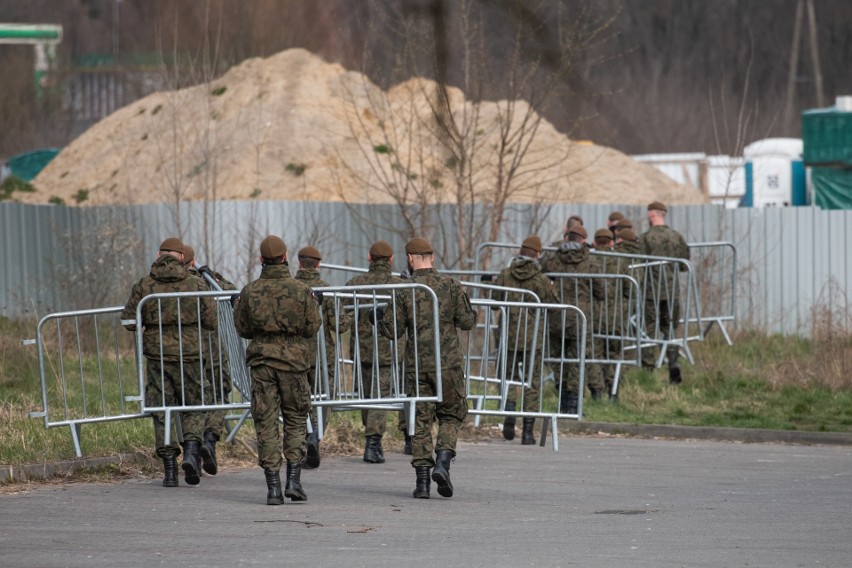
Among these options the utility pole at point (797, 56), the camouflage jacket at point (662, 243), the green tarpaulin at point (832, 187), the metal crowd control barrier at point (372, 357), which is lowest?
the metal crowd control barrier at point (372, 357)

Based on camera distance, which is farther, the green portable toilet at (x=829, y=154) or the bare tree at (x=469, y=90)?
the green portable toilet at (x=829, y=154)

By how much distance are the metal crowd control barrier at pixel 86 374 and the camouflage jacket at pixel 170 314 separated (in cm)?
37

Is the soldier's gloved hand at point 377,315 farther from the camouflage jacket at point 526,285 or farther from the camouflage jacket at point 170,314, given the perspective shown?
the camouflage jacket at point 526,285

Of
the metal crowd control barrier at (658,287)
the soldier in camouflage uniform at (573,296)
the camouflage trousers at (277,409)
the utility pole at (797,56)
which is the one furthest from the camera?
the utility pole at (797,56)

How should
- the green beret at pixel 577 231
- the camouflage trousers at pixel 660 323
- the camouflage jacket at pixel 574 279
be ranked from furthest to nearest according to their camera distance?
the camouflage trousers at pixel 660 323, the green beret at pixel 577 231, the camouflage jacket at pixel 574 279

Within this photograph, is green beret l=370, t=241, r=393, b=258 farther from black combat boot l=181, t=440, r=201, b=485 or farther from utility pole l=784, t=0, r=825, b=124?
utility pole l=784, t=0, r=825, b=124

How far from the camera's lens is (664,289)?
55.9 ft

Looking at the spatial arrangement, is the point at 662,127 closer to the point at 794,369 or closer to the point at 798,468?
the point at 794,369

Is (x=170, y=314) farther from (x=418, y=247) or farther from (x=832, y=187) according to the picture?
(x=832, y=187)

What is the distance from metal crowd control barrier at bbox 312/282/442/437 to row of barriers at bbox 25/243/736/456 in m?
0.01

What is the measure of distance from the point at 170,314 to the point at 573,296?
5.90 metres

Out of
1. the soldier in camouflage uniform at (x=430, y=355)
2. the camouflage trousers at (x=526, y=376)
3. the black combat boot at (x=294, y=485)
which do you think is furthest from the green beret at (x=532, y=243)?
the black combat boot at (x=294, y=485)

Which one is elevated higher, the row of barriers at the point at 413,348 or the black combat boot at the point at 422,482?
the row of barriers at the point at 413,348

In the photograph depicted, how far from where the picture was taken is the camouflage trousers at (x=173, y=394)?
35.0 feet
